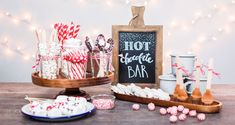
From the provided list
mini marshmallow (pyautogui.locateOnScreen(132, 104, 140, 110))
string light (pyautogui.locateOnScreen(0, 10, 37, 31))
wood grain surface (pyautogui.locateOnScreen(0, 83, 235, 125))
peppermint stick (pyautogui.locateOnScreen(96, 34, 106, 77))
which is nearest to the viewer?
wood grain surface (pyautogui.locateOnScreen(0, 83, 235, 125))

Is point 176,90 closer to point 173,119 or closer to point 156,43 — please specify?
point 173,119

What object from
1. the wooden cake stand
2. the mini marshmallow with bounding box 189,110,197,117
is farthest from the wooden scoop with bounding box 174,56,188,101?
the wooden cake stand

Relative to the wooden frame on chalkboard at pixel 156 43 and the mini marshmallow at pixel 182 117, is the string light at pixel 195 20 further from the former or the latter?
the mini marshmallow at pixel 182 117

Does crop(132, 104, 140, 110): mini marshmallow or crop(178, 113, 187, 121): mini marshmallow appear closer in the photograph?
crop(178, 113, 187, 121): mini marshmallow

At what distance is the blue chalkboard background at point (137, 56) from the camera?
65.4 inches

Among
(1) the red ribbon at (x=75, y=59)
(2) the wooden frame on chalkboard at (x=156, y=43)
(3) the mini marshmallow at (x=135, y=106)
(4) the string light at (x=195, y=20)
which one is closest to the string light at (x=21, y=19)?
(4) the string light at (x=195, y=20)

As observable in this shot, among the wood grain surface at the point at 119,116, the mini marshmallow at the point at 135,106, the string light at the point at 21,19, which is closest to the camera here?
the wood grain surface at the point at 119,116

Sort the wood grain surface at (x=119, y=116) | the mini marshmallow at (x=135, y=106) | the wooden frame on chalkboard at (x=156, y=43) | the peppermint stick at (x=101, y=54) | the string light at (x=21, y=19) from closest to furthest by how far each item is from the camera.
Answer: the wood grain surface at (x=119, y=116)
the mini marshmallow at (x=135, y=106)
the peppermint stick at (x=101, y=54)
the wooden frame on chalkboard at (x=156, y=43)
the string light at (x=21, y=19)

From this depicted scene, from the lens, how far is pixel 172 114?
1192mm

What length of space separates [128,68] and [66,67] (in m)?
0.38

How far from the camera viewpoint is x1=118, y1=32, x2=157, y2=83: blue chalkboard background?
166cm

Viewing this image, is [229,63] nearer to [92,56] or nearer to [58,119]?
[92,56]

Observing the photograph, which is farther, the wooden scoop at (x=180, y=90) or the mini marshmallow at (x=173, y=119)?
the wooden scoop at (x=180, y=90)

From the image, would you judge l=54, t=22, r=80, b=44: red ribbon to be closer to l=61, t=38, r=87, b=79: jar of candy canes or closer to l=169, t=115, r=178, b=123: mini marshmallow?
l=61, t=38, r=87, b=79: jar of candy canes
